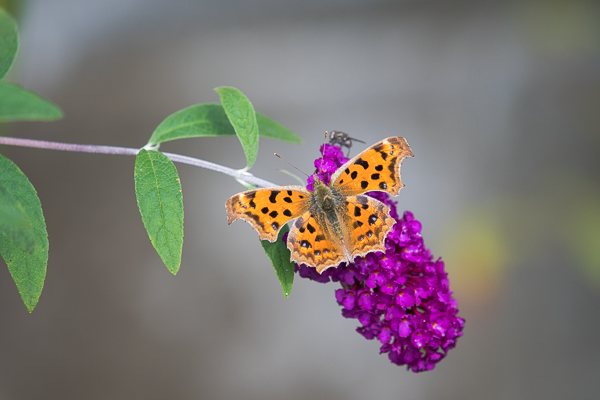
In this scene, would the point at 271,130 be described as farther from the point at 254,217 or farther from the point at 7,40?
the point at 7,40

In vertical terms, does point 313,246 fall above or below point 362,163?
below

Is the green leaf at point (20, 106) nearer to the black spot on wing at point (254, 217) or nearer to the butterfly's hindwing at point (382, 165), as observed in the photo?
the black spot on wing at point (254, 217)

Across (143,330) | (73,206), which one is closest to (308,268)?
(143,330)

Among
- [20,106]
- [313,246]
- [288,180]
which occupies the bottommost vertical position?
[313,246]

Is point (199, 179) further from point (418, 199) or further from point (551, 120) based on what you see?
point (551, 120)

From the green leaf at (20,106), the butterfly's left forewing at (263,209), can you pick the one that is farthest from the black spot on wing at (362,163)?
the green leaf at (20,106)

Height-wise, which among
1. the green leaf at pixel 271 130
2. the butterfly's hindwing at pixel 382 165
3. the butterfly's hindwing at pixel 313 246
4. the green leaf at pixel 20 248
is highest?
the green leaf at pixel 271 130

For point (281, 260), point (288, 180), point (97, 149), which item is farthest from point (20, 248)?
point (288, 180)
